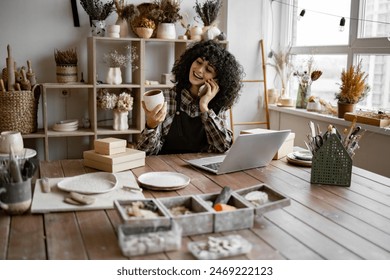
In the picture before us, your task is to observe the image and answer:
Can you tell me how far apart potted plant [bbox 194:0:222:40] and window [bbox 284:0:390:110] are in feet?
2.40

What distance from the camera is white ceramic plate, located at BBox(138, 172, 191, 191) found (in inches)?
66.2

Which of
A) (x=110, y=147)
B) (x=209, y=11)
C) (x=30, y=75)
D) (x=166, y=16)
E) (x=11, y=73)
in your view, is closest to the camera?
(x=110, y=147)

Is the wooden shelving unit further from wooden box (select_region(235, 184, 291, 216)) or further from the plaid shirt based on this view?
wooden box (select_region(235, 184, 291, 216))

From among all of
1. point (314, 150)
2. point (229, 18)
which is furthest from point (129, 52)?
point (314, 150)

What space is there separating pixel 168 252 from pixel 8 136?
3.57 ft

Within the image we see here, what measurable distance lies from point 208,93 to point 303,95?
181 centimetres

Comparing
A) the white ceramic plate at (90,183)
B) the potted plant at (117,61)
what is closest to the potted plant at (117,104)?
the potted plant at (117,61)

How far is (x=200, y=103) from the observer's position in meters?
2.49

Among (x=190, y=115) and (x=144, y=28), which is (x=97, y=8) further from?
(x=190, y=115)

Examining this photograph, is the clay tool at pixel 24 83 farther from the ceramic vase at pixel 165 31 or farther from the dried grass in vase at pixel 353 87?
the dried grass in vase at pixel 353 87

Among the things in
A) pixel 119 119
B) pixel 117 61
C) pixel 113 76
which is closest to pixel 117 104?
pixel 119 119

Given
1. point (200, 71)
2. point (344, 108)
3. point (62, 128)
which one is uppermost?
point (200, 71)

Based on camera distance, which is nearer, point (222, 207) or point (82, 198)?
point (222, 207)

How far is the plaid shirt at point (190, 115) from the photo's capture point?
2.36 metres
